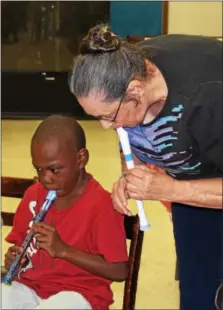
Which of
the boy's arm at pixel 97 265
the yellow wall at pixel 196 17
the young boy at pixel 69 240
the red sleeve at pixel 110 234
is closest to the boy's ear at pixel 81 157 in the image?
the young boy at pixel 69 240

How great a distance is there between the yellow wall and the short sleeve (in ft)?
14.8

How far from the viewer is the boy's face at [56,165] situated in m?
1.52

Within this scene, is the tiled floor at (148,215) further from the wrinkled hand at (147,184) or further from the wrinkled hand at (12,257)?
the wrinkled hand at (147,184)

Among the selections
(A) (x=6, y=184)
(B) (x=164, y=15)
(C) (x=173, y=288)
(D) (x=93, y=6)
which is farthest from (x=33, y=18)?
(A) (x=6, y=184)

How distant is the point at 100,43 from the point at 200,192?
1.28 ft

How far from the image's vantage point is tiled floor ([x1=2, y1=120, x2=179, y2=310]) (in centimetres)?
252

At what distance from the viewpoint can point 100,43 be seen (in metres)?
1.24

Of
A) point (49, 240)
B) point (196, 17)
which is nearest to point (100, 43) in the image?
point (49, 240)

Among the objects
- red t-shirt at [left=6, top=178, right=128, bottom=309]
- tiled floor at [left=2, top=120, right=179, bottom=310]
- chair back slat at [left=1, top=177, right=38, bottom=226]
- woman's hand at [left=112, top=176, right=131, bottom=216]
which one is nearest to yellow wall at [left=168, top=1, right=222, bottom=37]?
tiled floor at [left=2, top=120, right=179, bottom=310]

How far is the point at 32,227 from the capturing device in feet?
4.83

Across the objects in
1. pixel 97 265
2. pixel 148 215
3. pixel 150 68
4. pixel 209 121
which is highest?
pixel 150 68

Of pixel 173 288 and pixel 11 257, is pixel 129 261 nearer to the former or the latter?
pixel 11 257

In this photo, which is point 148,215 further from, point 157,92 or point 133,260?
point 157,92

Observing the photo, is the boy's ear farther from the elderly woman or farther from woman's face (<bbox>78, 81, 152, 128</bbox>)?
woman's face (<bbox>78, 81, 152, 128</bbox>)
